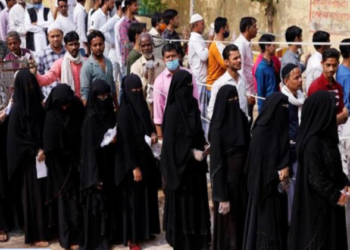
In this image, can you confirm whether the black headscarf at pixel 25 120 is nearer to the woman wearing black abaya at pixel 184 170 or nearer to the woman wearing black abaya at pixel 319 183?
the woman wearing black abaya at pixel 184 170

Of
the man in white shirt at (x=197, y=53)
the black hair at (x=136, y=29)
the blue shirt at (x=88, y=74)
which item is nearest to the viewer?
the blue shirt at (x=88, y=74)

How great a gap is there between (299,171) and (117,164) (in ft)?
5.90

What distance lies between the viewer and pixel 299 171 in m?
5.14

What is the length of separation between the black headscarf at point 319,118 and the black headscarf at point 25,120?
2600mm

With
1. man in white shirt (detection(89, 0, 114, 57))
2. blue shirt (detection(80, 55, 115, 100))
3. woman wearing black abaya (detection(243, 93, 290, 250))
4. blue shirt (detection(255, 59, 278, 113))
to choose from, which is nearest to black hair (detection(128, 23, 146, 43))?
blue shirt (detection(80, 55, 115, 100))

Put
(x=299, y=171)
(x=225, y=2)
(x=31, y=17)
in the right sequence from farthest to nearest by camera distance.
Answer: (x=225, y=2)
(x=31, y=17)
(x=299, y=171)

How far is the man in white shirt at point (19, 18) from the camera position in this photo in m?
11.6

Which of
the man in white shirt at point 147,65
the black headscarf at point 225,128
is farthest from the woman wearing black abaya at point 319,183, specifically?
the man in white shirt at point 147,65

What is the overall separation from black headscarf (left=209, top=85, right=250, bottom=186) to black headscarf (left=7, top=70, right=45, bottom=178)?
5.75 feet

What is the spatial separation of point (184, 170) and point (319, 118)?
1.47m

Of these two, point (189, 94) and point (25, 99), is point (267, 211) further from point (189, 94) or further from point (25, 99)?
point (25, 99)

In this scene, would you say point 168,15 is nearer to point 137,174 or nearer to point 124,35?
point 124,35

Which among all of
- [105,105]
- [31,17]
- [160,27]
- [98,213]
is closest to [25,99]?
[105,105]

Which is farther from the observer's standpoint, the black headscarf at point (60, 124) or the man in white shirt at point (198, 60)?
the man in white shirt at point (198, 60)
